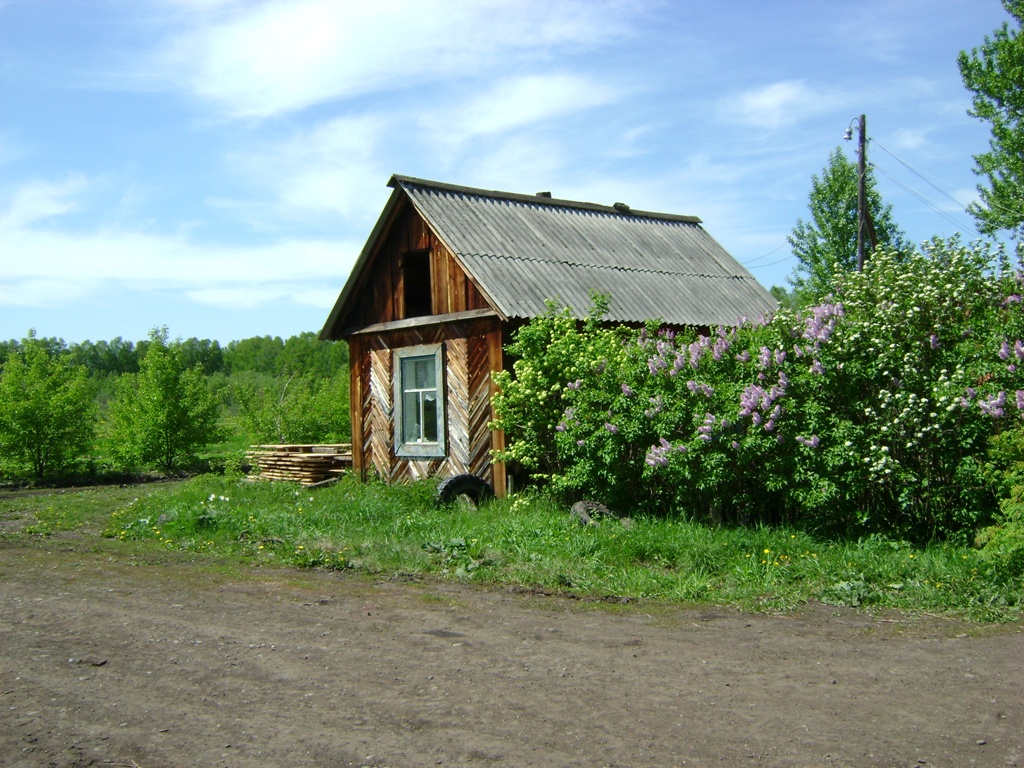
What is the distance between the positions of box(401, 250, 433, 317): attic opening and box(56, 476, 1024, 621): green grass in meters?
4.33

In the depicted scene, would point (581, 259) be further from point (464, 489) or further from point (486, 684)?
point (486, 684)

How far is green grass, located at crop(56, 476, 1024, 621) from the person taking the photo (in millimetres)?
7738

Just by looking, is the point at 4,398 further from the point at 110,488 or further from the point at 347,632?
the point at 347,632

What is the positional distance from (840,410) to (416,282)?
9.80 metres

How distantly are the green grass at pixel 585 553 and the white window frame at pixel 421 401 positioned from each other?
6.33ft

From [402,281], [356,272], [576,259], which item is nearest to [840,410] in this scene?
[576,259]

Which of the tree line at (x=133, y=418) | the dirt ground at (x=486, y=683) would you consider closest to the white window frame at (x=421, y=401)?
the dirt ground at (x=486, y=683)

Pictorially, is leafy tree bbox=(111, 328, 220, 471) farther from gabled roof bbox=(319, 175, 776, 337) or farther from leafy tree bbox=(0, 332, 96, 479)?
gabled roof bbox=(319, 175, 776, 337)

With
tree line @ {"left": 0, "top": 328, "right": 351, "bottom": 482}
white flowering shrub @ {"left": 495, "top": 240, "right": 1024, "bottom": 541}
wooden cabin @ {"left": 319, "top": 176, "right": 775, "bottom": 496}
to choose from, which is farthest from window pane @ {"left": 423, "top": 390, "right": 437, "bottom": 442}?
tree line @ {"left": 0, "top": 328, "right": 351, "bottom": 482}

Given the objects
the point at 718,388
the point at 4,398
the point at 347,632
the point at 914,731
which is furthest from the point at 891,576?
the point at 4,398

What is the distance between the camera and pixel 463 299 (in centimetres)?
1505

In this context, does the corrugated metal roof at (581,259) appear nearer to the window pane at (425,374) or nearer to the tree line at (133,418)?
the window pane at (425,374)

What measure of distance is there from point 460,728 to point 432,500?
907 cm

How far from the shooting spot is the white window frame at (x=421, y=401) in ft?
50.5
